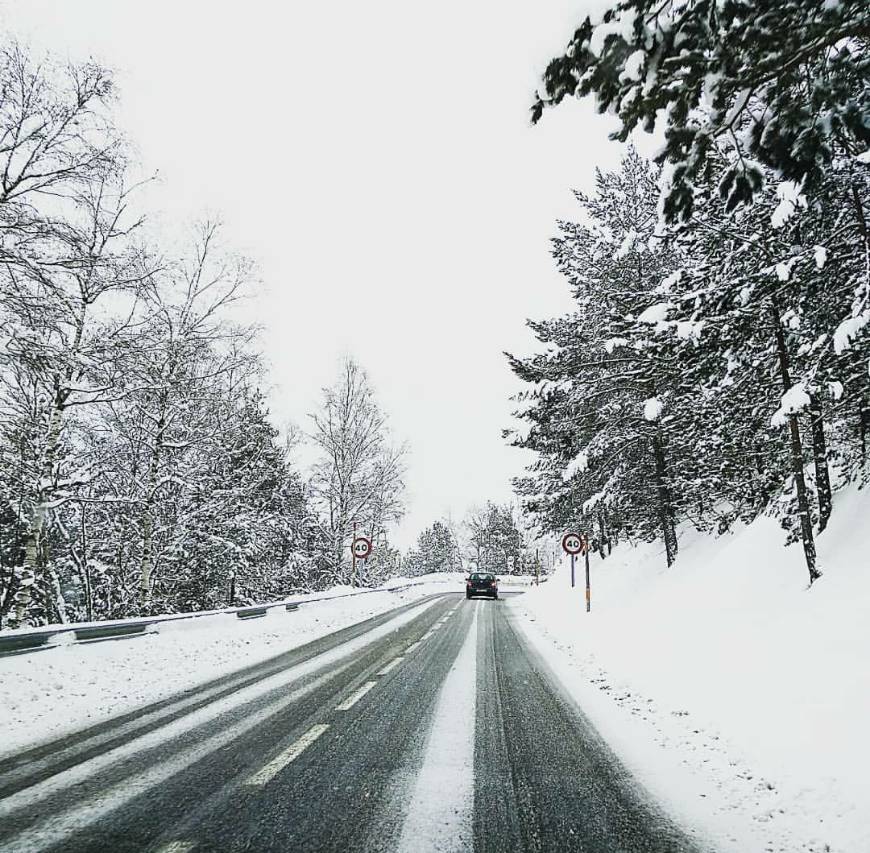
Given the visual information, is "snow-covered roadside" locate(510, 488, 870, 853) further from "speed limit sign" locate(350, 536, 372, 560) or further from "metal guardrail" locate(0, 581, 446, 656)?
"speed limit sign" locate(350, 536, 372, 560)

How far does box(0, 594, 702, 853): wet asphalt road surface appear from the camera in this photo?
3.23m

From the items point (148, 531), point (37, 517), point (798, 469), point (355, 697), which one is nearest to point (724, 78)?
point (798, 469)

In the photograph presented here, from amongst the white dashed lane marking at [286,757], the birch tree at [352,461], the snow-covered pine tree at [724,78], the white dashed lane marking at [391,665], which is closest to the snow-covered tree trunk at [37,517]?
the white dashed lane marking at [391,665]

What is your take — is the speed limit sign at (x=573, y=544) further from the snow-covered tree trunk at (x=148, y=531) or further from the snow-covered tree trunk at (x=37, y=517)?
the snow-covered tree trunk at (x=37, y=517)

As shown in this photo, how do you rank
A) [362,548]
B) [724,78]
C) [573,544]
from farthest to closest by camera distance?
[362,548] < [573,544] < [724,78]

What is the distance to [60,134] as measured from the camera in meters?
9.76

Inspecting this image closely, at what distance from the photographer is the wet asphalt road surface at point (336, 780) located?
10.6ft

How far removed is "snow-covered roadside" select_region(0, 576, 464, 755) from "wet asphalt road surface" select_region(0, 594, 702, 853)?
689 mm

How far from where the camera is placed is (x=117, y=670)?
8758mm

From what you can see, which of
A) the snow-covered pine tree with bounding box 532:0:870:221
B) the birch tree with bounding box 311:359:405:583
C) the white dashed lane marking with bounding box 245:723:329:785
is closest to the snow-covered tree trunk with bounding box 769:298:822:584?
the snow-covered pine tree with bounding box 532:0:870:221

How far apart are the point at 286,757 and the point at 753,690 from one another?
492cm

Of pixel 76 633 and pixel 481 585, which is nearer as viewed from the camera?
pixel 76 633

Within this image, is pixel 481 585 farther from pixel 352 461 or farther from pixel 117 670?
pixel 117 670

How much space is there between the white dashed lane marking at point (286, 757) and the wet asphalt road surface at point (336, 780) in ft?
0.08
